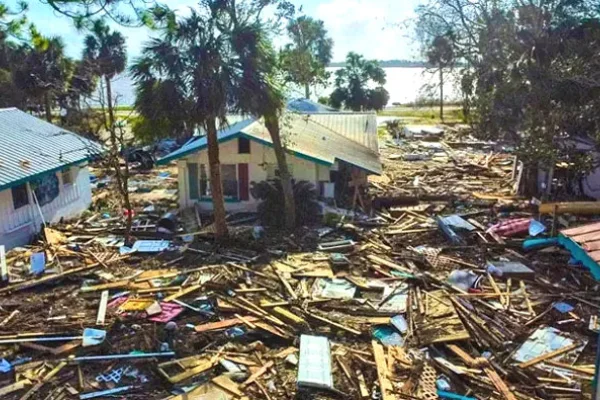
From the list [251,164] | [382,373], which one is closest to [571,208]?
[382,373]

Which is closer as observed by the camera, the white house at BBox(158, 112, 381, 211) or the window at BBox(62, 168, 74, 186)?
the white house at BBox(158, 112, 381, 211)

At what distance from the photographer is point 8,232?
1812 centimetres

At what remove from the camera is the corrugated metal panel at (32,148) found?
719 inches

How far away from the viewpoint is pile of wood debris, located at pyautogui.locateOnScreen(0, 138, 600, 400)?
990cm

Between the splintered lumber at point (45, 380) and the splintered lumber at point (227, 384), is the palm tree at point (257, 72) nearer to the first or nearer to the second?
the splintered lumber at point (227, 384)

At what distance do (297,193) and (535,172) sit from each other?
37.0ft

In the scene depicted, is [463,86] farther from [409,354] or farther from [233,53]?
[409,354]

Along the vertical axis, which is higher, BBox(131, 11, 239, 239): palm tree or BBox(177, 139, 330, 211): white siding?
BBox(131, 11, 239, 239): palm tree

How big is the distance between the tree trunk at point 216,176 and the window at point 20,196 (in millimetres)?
7120

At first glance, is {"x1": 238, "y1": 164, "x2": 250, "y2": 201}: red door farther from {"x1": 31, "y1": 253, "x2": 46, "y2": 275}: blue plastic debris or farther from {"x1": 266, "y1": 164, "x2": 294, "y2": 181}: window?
{"x1": 31, "y1": 253, "x2": 46, "y2": 275}: blue plastic debris

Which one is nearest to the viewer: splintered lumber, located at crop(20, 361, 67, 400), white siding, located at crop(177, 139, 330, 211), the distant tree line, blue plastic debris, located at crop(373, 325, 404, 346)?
splintered lumber, located at crop(20, 361, 67, 400)

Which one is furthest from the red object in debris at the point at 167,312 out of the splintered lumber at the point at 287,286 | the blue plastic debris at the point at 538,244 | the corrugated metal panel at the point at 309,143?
the blue plastic debris at the point at 538,244

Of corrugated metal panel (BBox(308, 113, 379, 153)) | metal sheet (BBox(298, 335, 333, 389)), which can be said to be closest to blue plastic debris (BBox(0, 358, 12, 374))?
metal sheet (BBox(298, 335, 333, 389))

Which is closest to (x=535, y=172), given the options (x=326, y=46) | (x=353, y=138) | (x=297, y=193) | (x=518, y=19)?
(x=518, y=19)
